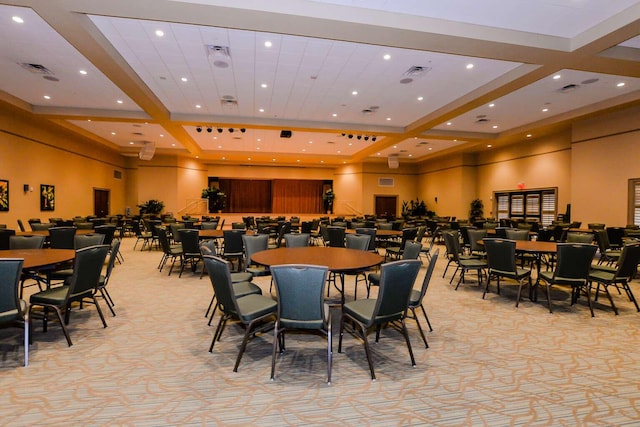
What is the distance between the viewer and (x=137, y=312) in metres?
4.67

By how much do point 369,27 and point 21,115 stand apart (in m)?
11.8

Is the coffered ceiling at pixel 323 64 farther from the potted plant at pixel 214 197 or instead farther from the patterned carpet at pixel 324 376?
the potted plant at pixel 214 197

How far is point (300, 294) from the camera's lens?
9.29 ft

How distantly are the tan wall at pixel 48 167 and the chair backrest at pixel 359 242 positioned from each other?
36.4 feet

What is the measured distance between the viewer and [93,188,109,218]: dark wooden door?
16.0 meters

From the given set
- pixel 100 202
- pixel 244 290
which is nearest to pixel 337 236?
pixel 244 290

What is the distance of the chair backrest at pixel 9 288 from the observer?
290 centimetres

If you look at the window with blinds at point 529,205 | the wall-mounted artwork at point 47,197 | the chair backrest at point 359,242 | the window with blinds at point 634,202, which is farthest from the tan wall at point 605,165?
the wall-mounted artwork at point 47,197

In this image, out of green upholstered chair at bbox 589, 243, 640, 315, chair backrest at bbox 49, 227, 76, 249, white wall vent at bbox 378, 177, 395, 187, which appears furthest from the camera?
white wall vent at bbox 378, 177, 395, 187

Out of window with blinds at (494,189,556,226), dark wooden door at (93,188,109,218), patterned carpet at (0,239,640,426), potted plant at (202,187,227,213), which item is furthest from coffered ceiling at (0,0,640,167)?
potted plant at (202,187,227,213)

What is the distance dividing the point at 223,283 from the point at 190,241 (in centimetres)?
373

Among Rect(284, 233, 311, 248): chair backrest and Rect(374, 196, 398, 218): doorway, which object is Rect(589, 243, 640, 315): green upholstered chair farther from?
Rect(374, 196, 398, 218): doorway

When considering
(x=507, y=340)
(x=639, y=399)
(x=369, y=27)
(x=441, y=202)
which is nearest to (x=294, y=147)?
(x=441, y=202)

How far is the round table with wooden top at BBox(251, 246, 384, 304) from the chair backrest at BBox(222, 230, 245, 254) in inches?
84.2
